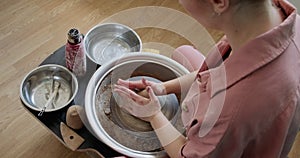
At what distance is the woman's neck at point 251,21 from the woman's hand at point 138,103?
39cm

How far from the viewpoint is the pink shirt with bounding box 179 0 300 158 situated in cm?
69

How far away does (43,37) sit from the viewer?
5.75 feet

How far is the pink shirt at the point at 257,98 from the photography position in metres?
0.69

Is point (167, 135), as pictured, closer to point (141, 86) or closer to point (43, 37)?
point (141, 86)

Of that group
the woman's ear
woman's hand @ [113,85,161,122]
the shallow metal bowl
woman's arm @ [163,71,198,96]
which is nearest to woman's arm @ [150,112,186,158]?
woman's hand @ [113,85,161,122]

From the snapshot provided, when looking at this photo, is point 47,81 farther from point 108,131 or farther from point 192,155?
point 192,155

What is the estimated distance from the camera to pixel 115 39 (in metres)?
1.38

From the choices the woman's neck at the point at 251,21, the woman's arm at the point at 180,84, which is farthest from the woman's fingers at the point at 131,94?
the woman's neck at the point at 251,21

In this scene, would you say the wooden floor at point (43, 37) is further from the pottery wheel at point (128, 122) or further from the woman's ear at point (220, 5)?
the woman's ear at point (220, 5)

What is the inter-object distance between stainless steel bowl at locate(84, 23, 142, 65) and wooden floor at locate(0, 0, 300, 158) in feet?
1.06

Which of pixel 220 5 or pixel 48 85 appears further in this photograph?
pixel 48 85

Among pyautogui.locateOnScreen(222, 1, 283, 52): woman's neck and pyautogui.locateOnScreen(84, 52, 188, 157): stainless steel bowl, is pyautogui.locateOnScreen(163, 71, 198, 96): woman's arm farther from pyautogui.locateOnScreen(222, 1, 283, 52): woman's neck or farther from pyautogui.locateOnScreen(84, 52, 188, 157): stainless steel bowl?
pyautogui.locateOnScreen(222, 1, 283, 52): woman's neck

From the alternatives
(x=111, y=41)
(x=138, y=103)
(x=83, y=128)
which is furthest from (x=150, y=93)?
(x=111, y=41)

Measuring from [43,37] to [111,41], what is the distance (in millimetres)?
533
